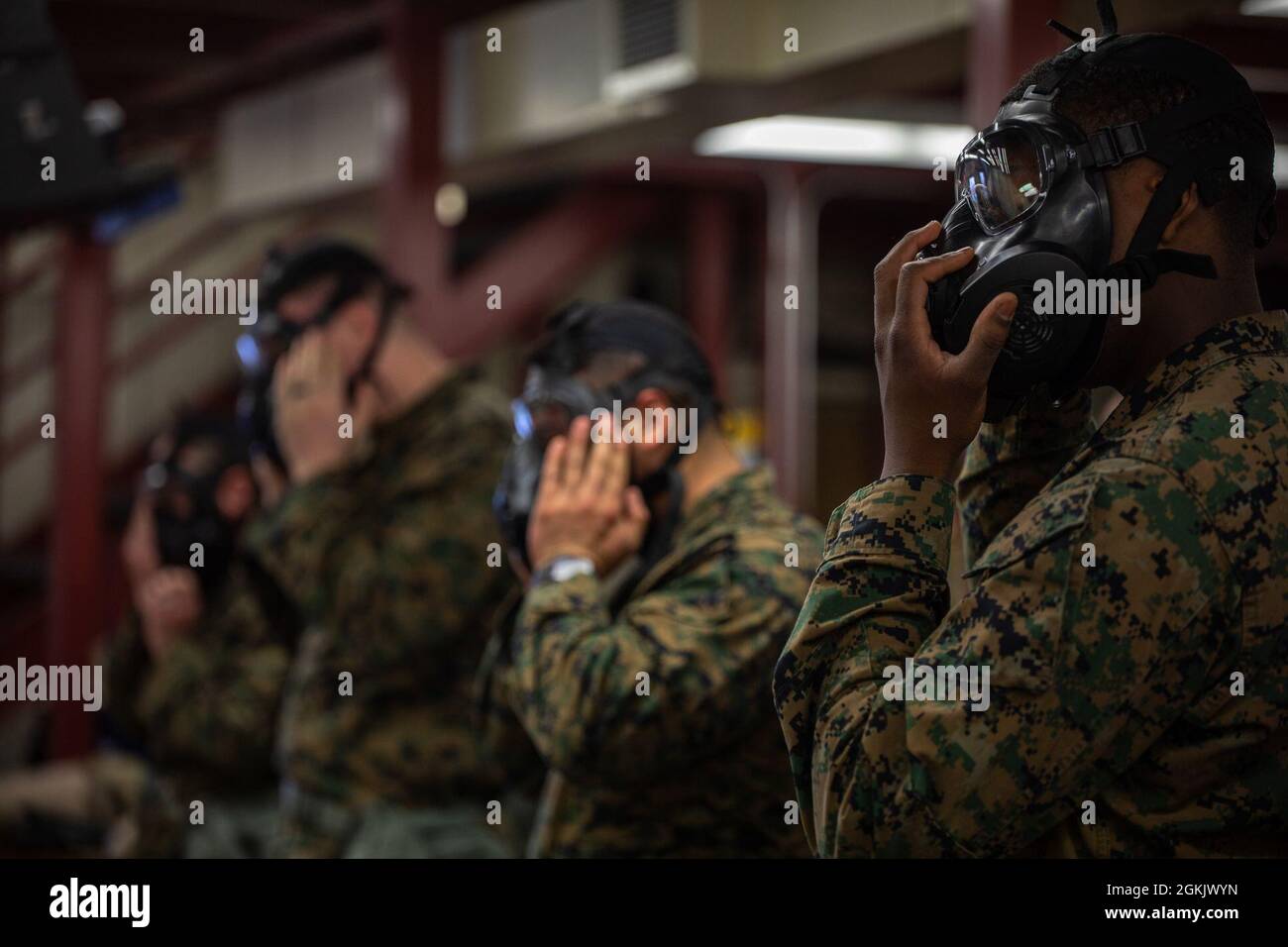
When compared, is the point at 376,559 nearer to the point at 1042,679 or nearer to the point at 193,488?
the point at 1042,679

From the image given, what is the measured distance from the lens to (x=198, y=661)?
412 cm

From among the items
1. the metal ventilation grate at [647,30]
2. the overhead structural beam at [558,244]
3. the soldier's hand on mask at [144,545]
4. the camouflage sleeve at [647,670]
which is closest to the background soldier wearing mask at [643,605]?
the camouflage sleeve at [647,670]

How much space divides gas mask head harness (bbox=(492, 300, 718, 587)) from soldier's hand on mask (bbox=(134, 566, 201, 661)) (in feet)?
7.40

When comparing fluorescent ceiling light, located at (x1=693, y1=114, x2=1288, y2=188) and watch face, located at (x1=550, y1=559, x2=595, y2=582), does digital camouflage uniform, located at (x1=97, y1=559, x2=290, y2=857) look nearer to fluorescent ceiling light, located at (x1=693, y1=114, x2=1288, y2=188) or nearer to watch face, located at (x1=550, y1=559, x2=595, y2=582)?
watch face, located at (x1=550, y1=559, x2=595, y2=582)

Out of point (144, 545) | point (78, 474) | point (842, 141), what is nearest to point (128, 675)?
point (144, 545)

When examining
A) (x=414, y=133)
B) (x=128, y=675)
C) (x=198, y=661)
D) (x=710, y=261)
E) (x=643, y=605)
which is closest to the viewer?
(x=643, y=605)

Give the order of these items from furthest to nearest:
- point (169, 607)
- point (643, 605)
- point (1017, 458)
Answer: point (169, 607), point (643, 605), point (1017, 458)

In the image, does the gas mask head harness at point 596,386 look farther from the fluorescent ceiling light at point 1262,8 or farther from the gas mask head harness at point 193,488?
the gas mask head harness at point 193,488

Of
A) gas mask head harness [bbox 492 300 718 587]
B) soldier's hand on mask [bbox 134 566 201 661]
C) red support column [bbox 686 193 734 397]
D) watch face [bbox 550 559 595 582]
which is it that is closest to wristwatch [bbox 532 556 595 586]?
watch face [bbox 550 559 595 582]

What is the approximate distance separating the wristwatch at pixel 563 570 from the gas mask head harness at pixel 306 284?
1106 mm

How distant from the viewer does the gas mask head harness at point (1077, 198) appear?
1.34 meters

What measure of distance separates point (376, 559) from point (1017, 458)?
5.08 ft

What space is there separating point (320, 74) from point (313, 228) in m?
2.31

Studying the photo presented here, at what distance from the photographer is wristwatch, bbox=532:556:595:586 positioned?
6.80 ft
